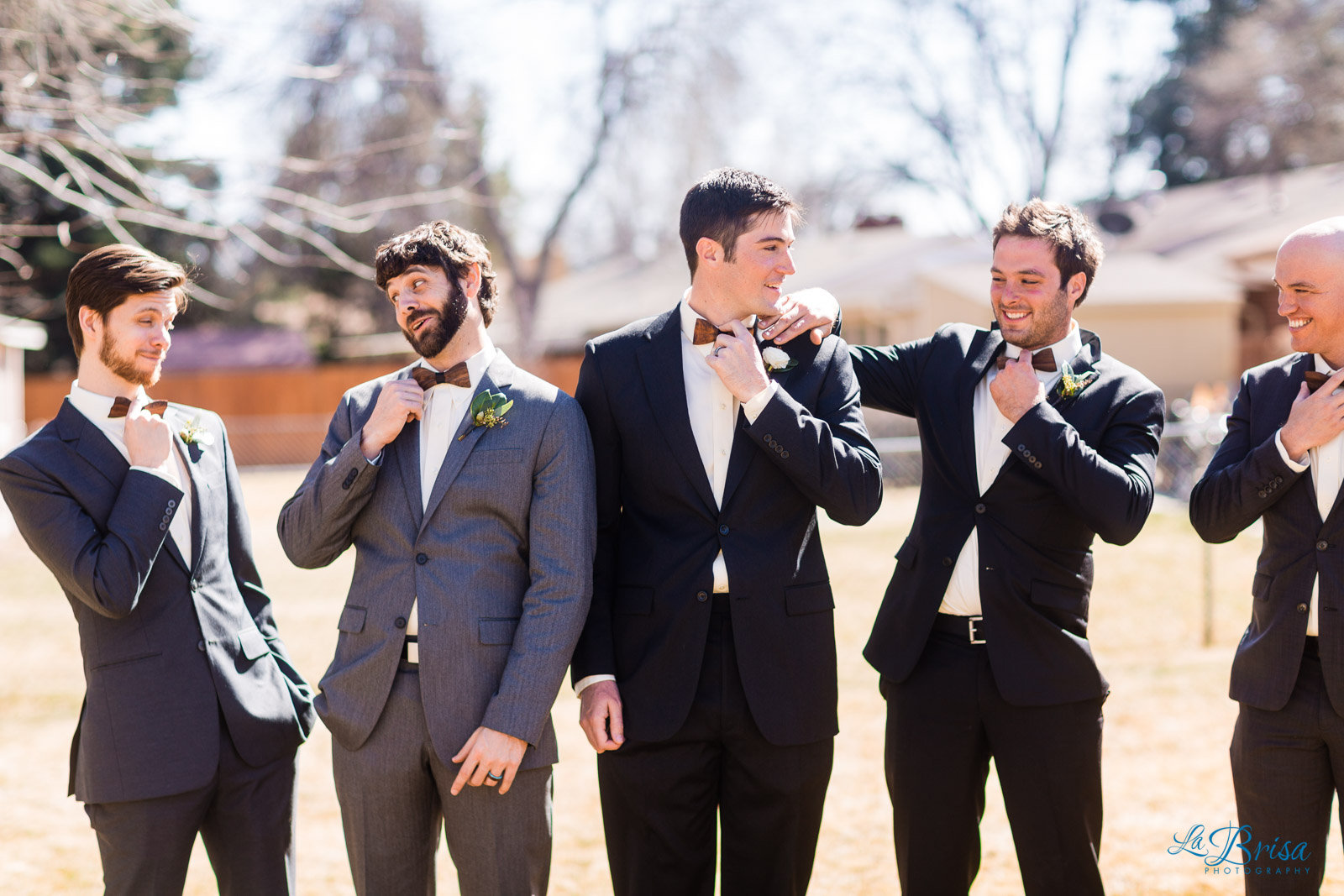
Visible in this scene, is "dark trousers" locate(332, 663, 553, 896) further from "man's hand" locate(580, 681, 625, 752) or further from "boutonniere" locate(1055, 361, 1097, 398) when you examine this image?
"boutonniere" locate(1055, 361, 1097, 398)

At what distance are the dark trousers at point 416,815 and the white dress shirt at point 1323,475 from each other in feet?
7.13

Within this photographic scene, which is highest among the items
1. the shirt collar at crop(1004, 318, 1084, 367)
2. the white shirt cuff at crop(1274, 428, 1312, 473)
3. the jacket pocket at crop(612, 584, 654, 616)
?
the shirt collar at crop(1004, 318, 1084, 367)

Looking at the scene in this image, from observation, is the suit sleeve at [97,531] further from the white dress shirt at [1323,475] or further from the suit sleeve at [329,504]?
the white dress shirt at [1323,475]

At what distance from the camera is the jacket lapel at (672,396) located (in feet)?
10.2

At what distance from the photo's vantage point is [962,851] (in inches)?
131

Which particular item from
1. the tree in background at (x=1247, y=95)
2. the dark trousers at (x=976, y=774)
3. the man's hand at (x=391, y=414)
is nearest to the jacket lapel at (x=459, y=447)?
the man's hand at (x=391, y=414)

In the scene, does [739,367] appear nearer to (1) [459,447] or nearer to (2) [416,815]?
(1) [459,447]

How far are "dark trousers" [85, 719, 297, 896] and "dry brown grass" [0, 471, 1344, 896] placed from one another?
161cm

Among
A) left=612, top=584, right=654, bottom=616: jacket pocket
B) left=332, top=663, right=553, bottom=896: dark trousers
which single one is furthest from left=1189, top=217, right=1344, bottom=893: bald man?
left=332, top=663, right=553, bottom=896: dark trousers

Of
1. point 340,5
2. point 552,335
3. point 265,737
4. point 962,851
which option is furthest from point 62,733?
point 552,335

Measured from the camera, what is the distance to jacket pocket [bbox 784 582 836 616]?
312 centimetres

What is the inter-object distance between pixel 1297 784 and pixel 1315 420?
1.01 metres

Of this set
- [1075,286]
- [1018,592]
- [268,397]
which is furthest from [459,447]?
[268,397]

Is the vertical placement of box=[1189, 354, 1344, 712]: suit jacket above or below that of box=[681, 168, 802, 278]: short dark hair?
below
